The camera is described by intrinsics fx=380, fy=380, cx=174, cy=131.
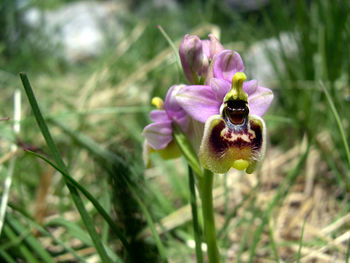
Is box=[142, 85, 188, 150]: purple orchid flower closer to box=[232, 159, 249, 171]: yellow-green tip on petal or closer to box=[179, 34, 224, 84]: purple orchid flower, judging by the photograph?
box=[179, 34, 224, 84]: purple orchid flower

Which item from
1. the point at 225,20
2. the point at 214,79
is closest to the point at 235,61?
the point at 214,79

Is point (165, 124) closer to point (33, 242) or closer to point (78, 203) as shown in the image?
point (78, 203)

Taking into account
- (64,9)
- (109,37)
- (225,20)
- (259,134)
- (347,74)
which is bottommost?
(259,134)

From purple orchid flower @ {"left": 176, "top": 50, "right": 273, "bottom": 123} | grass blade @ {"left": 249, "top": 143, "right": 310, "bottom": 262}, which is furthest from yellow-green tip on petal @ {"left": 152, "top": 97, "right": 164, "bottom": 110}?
grass blade @ {"left": 249, "top": 143, "right": 310, "bottom": 262}

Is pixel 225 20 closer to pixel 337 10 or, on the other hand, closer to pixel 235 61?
pixel 337 10

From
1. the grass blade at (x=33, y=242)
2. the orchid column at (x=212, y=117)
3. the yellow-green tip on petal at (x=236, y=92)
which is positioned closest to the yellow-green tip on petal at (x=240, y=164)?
the orchid column at (x=212, y=117)

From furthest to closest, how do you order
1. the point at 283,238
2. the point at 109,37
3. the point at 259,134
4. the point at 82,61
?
1. the point at 82,61
2. the point at 109,37
3. the point at 283,238
4. the point at 259,134
